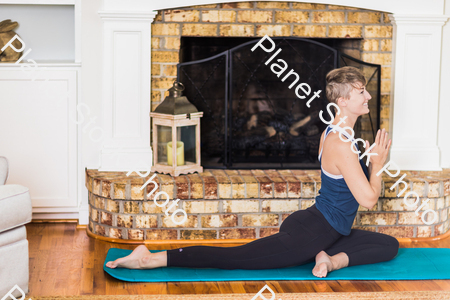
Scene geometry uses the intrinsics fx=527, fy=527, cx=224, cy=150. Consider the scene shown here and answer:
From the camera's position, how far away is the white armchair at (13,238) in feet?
6.64

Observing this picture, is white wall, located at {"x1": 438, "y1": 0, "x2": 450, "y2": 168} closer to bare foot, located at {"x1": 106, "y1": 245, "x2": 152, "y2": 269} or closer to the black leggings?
the black leggings

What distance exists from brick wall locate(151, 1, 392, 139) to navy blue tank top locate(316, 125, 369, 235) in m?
1.02

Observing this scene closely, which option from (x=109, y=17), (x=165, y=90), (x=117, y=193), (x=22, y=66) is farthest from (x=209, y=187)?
(x=22, y=66)

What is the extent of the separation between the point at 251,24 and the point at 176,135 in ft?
2.68

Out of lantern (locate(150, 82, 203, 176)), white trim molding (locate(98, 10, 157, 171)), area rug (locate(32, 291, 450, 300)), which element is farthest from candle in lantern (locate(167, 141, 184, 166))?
area rug (locate(32, 291, 450, 300))

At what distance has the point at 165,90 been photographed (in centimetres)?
315

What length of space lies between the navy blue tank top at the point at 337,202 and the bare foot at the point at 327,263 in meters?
0.12

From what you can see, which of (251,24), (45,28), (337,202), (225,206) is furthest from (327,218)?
(45,28)

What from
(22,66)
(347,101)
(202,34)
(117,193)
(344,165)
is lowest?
(117,193)

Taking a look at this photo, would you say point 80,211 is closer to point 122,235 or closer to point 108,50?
point 122,235

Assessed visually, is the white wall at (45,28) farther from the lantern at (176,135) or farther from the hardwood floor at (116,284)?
the hardwood floor at (116,284)

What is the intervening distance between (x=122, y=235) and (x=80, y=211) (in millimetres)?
422

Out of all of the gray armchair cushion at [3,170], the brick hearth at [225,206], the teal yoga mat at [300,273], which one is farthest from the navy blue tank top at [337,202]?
the gray armchair cushion at [3,170]

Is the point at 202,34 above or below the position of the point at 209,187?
above
